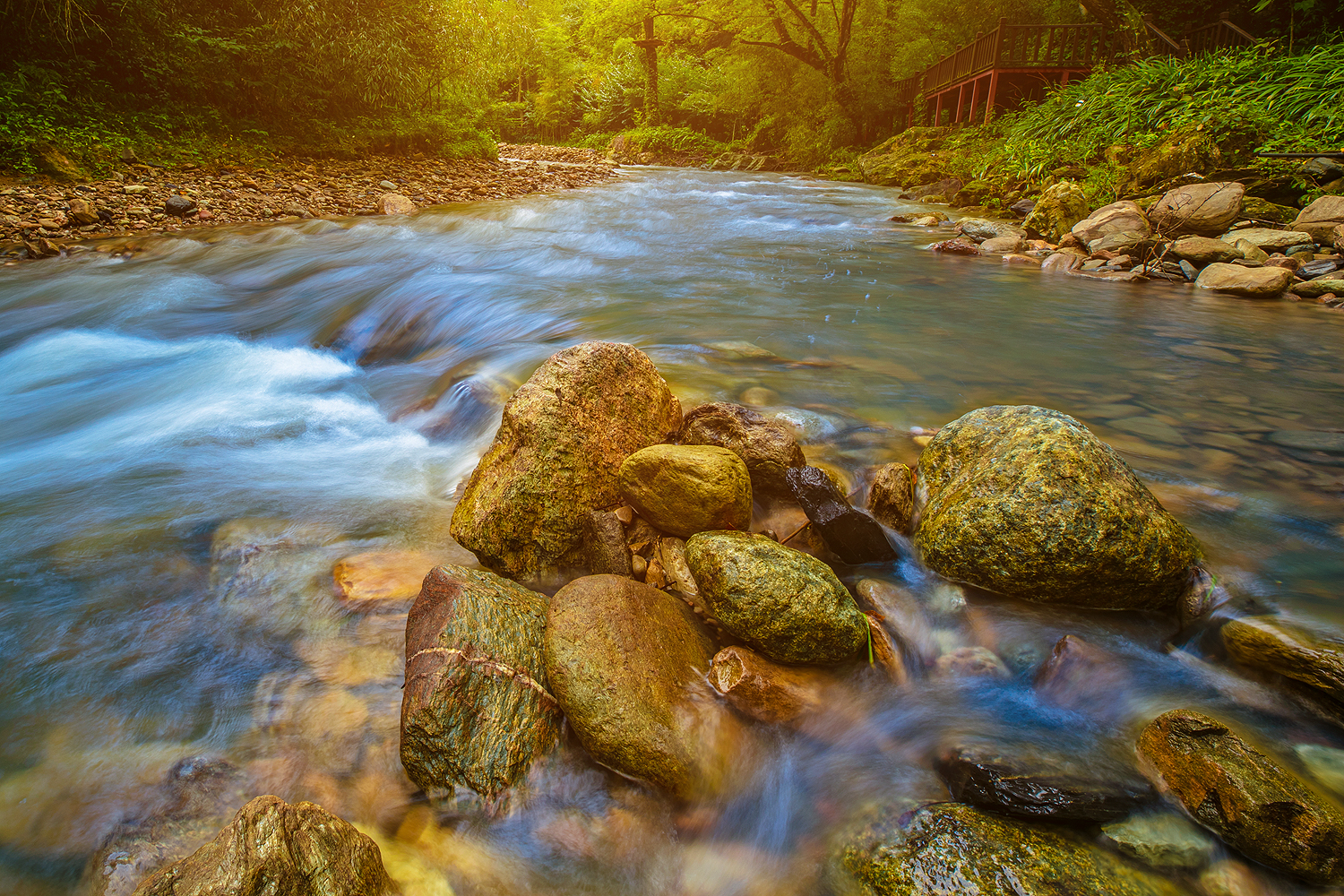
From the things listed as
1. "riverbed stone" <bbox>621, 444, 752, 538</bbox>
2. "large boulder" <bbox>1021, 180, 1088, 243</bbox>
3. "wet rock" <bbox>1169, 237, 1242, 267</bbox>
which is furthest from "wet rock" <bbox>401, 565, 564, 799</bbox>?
"large boulder" <bbox>1021, 180, 1088, 243</bbox>

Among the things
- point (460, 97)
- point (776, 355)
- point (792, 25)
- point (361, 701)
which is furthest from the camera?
point (792, 25)

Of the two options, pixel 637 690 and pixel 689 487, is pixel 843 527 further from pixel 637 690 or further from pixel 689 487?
pixel 637 690

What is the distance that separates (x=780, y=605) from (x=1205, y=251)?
8713 millimetres

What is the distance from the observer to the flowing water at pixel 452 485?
7.64ft

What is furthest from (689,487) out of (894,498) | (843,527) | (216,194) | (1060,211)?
(216,194)

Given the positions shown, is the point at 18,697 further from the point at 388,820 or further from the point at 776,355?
the point at 776,355

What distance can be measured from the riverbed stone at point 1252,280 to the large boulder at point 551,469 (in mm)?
7651

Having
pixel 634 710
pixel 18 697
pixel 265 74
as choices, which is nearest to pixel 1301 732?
pixel 634 710

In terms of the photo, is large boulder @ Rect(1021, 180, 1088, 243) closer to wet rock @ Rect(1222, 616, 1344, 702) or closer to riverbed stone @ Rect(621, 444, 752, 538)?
wet rock @ Rect(1222, 616, 1344, 702)

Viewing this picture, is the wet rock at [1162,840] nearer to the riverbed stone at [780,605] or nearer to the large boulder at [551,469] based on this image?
the riverbed stone at [780,605]

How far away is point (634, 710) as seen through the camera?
2.40 m

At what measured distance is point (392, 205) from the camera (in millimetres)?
12805

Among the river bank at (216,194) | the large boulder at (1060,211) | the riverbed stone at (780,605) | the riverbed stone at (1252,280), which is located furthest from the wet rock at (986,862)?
the river bank at (216,194)

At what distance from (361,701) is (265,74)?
17112 millimetres
